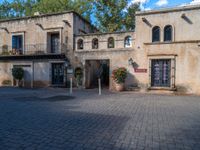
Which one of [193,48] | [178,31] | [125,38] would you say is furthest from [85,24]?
[193,48]

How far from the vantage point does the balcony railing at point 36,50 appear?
19094 mm

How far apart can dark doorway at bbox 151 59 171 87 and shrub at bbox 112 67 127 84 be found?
2254mm

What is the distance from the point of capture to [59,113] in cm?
745

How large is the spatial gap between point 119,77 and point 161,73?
3344mm

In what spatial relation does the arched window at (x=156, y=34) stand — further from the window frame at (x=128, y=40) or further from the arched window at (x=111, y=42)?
the arched window at (x=111, y=42)

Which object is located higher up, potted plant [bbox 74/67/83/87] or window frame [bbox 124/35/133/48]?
window frame [bbox 124/35/133/48]

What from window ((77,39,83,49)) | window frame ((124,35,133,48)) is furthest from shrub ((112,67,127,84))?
window ((77,39,83,49))

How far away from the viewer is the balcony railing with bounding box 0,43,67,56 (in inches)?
752

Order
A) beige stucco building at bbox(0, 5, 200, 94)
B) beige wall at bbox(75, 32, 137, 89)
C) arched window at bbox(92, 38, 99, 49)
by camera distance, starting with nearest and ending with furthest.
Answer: beige stucco building at bbox(0, 5, 200, 94) → beige wall at bbox(75, 32, 137, 89) → arched window at bbox(92, 38, 99, 49)

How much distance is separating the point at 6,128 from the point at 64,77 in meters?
13.1

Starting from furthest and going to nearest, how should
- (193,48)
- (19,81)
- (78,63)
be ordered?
(19,81)
(78,63)
(193,48)

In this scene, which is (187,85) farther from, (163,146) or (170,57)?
(163,146)

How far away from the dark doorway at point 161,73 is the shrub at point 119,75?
2.25 meters

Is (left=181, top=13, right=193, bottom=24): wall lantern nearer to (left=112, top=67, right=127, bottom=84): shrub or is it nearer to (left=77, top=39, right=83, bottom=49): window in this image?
(left=112, top=67, right=127, bottom=84): shrub
